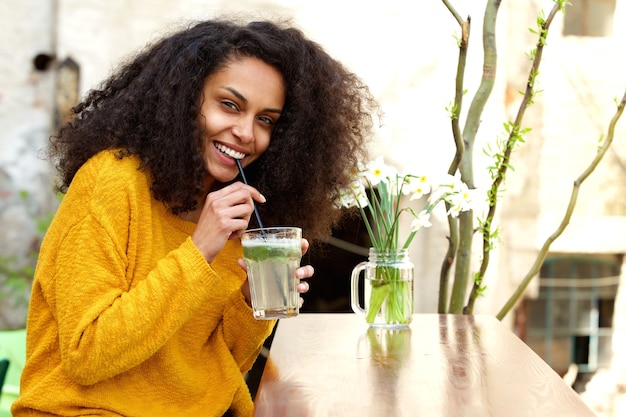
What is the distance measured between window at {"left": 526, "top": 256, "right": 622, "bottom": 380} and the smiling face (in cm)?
400

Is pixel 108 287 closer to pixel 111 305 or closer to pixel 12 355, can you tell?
pixel 111 305

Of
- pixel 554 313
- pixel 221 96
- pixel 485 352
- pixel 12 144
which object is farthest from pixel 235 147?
pixel 554 313

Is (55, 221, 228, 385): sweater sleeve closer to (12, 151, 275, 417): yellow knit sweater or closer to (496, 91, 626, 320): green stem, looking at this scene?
(12, 151, 275, 417): yellow knit sweater

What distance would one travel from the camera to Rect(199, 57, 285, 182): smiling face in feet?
6.67

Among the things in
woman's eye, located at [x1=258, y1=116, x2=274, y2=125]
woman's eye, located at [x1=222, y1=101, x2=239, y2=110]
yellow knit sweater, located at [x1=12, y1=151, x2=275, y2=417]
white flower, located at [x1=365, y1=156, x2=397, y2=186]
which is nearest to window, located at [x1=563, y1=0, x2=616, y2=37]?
white flower, located at [x1=365, y1=156, x2=397, y2=186]

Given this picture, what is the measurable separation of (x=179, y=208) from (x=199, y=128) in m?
0.18

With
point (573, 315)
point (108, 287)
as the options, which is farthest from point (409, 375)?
point (573, 315)

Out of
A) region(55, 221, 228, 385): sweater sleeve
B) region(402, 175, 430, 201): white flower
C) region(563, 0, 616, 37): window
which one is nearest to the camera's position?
region(55, 221, 228, 385): sweater sleeve

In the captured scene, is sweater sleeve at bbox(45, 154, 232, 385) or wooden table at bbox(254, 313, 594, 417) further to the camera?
sweater sleeve at bbox(45, 154, 232, 385)

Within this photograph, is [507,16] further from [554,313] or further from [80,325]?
[80,325]

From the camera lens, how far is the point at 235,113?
204 centimetres

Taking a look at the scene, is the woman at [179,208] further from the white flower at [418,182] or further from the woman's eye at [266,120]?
the white flower at [418,182]

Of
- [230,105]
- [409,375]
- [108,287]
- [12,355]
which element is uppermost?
[230,105]

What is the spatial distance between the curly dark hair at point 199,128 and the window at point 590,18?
342 centimetres
